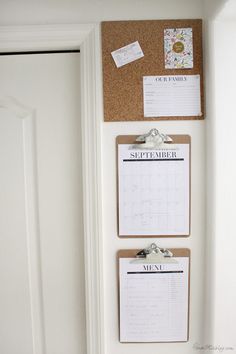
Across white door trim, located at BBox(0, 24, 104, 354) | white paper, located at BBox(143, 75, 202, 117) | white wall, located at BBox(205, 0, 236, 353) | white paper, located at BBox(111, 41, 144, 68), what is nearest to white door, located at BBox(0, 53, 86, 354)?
white door trim, located at BBox(0, 24, 104, 354)

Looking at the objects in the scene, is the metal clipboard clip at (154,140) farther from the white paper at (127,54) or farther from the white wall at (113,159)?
the white paper at (127,54)

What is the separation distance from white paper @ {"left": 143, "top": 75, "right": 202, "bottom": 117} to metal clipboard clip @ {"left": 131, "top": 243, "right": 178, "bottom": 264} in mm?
515

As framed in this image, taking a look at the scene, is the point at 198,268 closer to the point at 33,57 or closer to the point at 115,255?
the point at 115,255

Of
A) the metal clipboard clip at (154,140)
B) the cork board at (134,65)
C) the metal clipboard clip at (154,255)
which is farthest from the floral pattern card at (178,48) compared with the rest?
the metal clipboard clip at (154,255)

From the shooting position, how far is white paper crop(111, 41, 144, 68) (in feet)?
3.11

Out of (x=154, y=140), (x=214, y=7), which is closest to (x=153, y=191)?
(x=154, y=140)

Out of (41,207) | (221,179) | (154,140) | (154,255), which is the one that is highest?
(154,140)

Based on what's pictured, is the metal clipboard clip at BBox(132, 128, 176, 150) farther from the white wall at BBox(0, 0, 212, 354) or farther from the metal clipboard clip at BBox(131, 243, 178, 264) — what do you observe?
the metal clipboard clip at BBox(131, 243, 178, 264)

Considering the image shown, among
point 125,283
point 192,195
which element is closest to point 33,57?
point 192,195

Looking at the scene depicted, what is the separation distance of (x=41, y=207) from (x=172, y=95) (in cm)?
67

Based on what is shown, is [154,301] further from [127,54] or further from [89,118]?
[127,54]

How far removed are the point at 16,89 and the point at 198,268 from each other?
0.99 m

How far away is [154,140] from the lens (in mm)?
959

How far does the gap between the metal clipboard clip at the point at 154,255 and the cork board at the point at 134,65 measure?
0.50 metres
